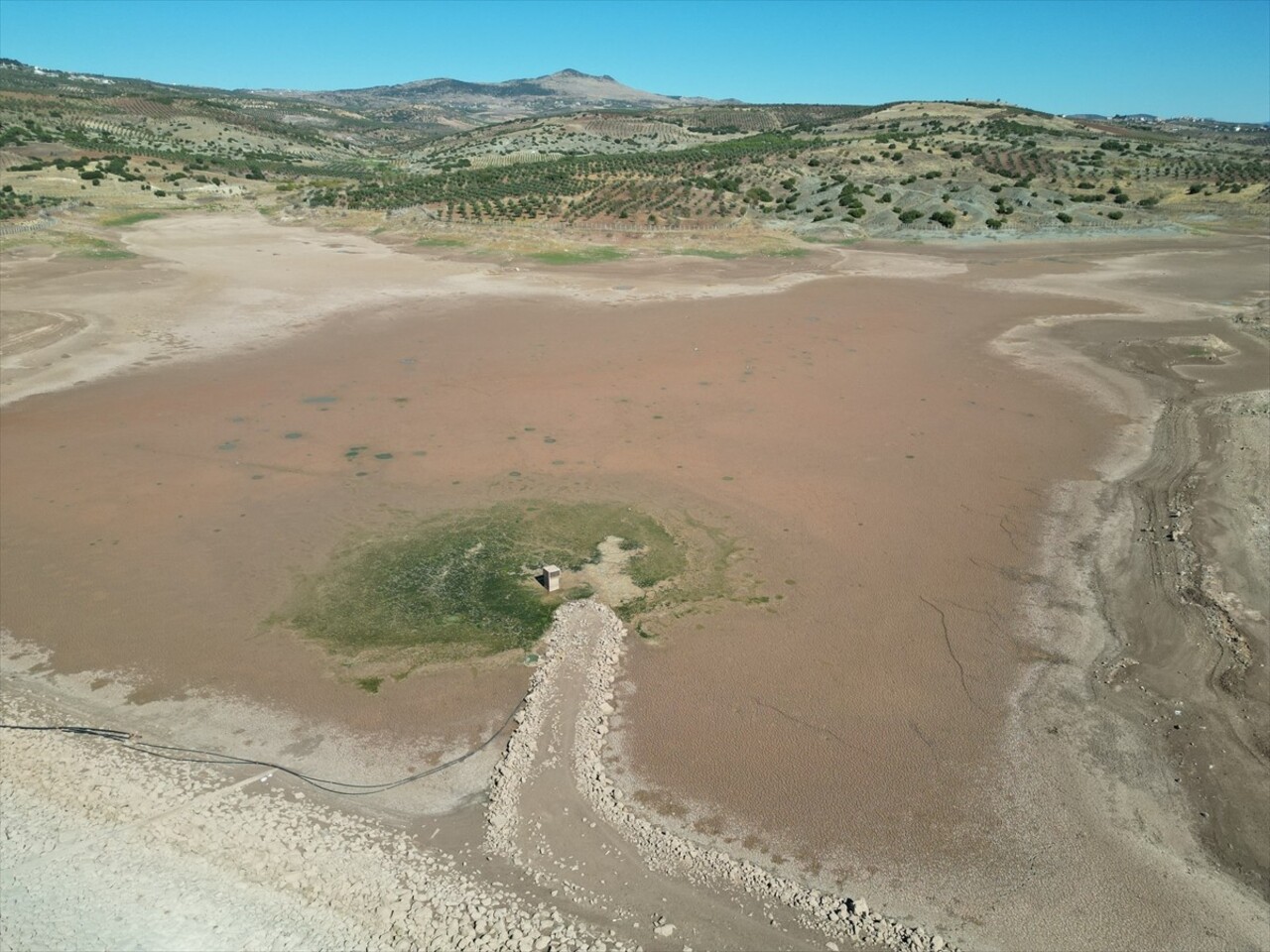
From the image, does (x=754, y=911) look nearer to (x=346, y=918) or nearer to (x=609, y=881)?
(x=609, y=881)

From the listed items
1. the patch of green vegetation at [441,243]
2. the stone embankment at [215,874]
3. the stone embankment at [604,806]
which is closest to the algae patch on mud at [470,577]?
the stone embankment at [604,806]

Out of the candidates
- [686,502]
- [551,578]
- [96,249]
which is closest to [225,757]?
[551,578]

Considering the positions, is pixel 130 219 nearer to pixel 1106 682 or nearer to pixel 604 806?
pixel 604 806

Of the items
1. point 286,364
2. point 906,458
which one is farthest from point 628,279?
point 906,458

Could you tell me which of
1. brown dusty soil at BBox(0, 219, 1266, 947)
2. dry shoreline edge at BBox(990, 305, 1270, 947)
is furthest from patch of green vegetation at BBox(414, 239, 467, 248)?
dry shoreline edge at BBox(990, 305, 1270, 947)

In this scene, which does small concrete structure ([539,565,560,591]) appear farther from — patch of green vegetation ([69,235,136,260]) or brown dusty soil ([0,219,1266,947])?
patch of green vegetation ([69,235,136,260])

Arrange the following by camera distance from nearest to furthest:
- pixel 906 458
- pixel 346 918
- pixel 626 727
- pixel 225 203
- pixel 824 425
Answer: pixel 346 918, pixel 626 727, pixel 906 458, pixel 824 425, pixel 225 203

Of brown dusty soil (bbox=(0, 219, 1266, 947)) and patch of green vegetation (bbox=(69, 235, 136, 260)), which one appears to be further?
patch of green vegetation (bbox=(69, 235, 136, 260))

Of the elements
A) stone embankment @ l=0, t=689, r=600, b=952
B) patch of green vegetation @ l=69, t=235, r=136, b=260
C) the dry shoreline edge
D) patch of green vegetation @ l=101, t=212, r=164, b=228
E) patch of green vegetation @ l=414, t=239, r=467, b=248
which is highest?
patch of green vegetation @ l=101, t=212, r=164, b=228
